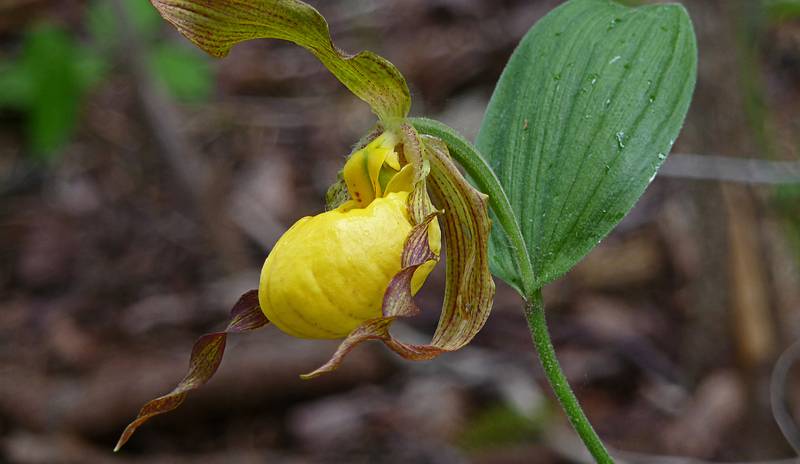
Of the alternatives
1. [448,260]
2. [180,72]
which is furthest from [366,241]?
[180,72]

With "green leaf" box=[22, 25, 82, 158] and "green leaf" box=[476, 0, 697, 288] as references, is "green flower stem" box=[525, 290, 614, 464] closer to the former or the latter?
"green leaf" box=[476, 0, 697, 288]

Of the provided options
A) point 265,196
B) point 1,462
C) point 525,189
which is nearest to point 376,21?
point 265,196

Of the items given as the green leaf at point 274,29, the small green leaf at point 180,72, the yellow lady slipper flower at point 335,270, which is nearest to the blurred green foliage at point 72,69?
the small green leaf at point 180,72

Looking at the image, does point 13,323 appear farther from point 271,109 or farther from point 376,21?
point 376,21

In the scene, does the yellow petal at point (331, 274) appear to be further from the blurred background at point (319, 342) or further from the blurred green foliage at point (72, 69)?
the blurred green foliage at point (72, 69)

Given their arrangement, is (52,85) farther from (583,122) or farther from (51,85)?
(583,122)

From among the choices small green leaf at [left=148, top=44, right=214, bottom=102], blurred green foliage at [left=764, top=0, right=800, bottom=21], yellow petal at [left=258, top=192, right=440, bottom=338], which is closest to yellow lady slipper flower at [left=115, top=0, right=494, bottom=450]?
yellow petal at [left=258, top=192, right=440, bottom=338]
